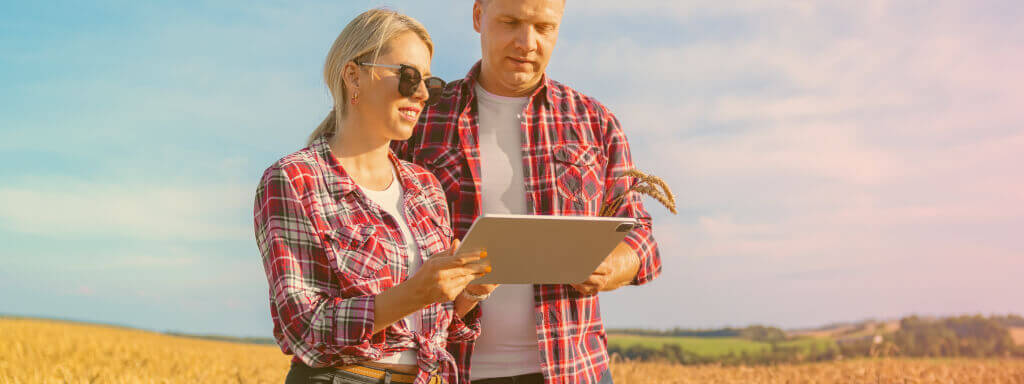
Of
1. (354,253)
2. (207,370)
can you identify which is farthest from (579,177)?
(207,370)

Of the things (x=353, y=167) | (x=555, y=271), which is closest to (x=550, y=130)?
(x=555, y=271)

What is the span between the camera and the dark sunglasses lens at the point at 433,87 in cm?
337

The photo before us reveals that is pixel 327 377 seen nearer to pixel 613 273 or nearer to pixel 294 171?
pixel 294 171

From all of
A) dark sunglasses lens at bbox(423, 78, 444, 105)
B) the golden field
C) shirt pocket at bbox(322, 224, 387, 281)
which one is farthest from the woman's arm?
the golden field

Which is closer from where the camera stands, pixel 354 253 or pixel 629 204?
pixel 354 253

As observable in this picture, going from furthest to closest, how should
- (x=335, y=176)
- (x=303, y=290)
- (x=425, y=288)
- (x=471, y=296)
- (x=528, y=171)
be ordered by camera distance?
(x=528, y=171)
(x=471, y=296)
(x=335, y=176)
(x=303, y=290)
(x=425, y=288)

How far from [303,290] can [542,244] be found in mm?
972

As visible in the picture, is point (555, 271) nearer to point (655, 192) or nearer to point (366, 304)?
point (655, 192)

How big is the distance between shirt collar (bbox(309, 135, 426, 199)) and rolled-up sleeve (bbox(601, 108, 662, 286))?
4.36 feet

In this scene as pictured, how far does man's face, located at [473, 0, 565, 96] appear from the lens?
13.2 feet

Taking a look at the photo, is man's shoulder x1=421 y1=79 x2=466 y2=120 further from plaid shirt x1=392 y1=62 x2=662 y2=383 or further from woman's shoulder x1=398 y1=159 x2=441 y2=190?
woman's shoulder x1=398 y1=159 x2=441 y2=190

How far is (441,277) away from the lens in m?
2.66

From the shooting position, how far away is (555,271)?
3393 mm

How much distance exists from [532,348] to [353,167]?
4.67ft
